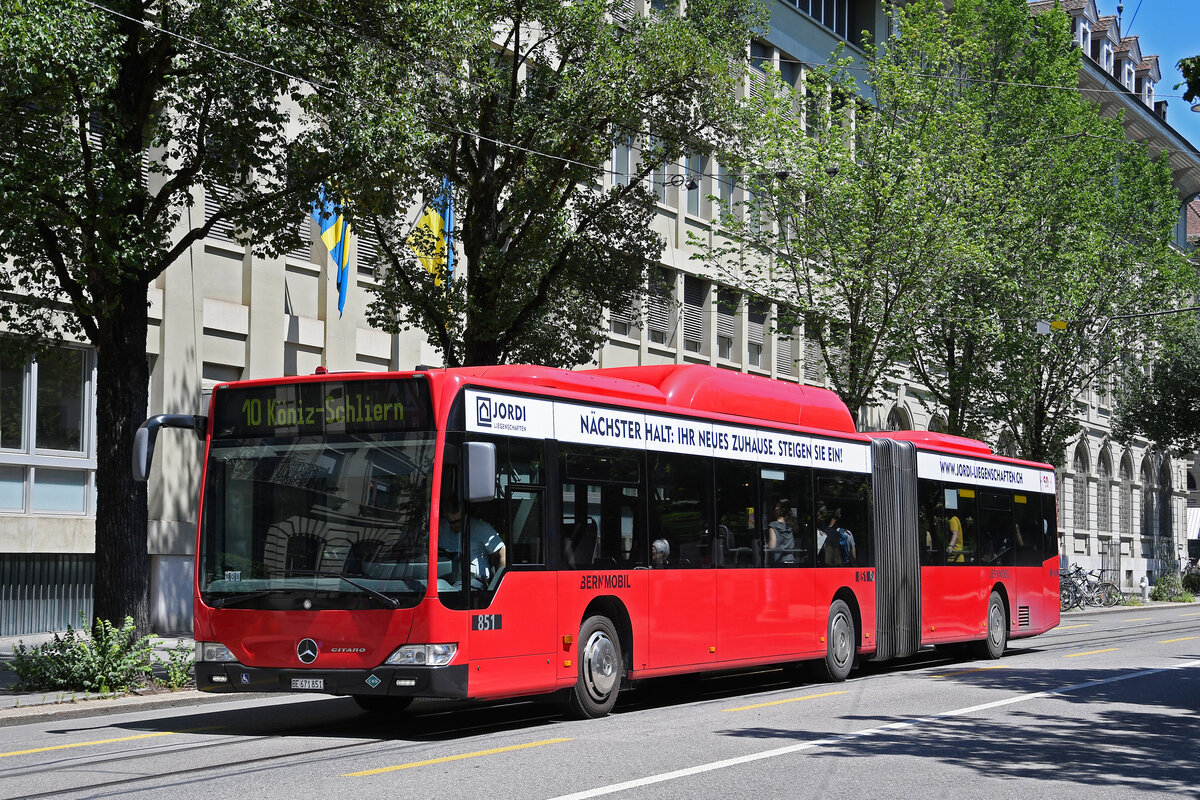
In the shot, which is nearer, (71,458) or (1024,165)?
(71,458)

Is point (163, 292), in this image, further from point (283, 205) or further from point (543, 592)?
point (543, 592)

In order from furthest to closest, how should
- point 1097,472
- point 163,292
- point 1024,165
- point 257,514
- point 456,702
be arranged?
point 1097,472, point 1024,165, point 163,292, point 456,702, point 257,514

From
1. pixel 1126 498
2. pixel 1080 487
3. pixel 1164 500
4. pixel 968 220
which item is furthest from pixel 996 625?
pixel 1164 500

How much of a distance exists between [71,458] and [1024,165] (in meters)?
23.4

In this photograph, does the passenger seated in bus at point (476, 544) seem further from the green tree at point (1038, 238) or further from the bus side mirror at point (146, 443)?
the green tree at point (1038, 238)

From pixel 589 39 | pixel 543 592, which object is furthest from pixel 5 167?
pixel 589 39

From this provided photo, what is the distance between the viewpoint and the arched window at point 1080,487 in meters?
58.6

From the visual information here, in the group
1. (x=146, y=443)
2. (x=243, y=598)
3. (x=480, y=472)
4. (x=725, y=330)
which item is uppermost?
(x=725, y=330)

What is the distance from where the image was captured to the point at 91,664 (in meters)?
14.7

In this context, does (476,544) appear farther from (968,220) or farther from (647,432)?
(968,220)

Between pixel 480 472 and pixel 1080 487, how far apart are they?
5243 cm

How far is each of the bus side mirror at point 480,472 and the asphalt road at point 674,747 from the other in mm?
1888

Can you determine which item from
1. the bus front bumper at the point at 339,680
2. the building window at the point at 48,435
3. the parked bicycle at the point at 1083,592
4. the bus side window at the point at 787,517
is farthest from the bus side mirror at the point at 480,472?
the parked bicycle at the point at 1083,592

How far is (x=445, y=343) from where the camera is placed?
20.8 meters
